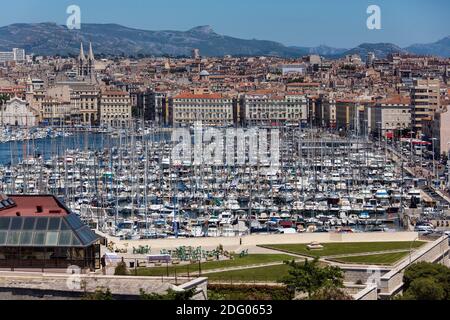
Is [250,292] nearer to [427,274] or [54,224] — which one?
[427,274]

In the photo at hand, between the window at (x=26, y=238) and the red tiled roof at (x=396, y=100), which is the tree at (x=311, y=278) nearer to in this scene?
the window at (x=26, y=238)

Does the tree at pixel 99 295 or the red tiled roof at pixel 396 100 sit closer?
the tree at pixel 99 295

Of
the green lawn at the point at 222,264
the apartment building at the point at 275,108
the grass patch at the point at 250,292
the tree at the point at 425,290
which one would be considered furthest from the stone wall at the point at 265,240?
the apartment building at the point at 275,108

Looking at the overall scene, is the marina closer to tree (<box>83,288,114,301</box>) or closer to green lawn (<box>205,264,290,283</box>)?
green lawn (<box>205,264,290,283</box>)

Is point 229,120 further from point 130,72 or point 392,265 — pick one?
point 392,265

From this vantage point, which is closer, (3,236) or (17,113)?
(3,236)

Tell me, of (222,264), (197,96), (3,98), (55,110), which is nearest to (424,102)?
(197,96)

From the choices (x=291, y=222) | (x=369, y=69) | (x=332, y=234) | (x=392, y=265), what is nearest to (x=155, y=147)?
(x=291, y=222)
